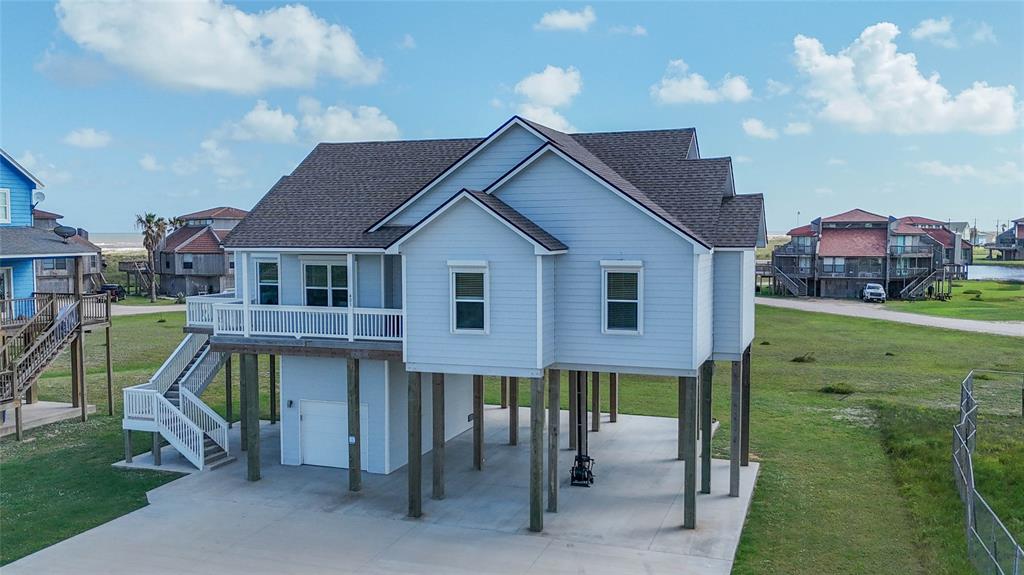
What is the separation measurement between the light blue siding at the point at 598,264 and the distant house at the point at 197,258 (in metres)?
57.5

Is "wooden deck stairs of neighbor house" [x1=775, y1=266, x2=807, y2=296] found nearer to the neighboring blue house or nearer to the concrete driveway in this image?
the concrete driveway

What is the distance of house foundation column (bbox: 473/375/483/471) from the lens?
71.3 feet

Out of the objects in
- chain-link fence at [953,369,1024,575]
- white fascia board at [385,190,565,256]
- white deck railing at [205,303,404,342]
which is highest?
white fascia board at [385,190,565,256]

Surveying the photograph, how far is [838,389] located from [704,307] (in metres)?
17.0

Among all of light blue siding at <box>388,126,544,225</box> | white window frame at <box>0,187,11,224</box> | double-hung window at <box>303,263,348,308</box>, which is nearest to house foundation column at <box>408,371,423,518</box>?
double-hung window at <box>303,263,348,308</box>

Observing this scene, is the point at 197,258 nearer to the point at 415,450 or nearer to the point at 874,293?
the point at 415,450

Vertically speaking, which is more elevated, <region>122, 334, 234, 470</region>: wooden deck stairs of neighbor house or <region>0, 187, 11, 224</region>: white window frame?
<region>0, 187, 11, 224</region>: white window frame

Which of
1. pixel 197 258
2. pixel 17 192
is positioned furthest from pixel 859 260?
pixel 17 192

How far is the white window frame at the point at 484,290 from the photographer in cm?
1734

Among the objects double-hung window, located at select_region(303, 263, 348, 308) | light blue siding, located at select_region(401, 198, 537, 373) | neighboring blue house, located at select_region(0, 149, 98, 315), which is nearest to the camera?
light blue siding, located at select_region(401, 198, 537, 373)

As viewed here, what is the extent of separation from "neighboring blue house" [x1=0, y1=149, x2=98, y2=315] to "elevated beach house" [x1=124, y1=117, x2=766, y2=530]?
25.2 ft

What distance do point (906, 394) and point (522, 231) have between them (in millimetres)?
21575

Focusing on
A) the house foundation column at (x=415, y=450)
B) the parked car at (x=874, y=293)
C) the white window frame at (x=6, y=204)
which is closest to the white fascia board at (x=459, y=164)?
the house foundation column at (x=415, y=450)

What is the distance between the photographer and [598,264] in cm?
1759
